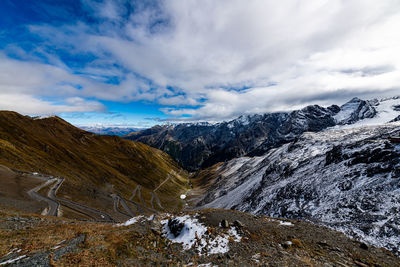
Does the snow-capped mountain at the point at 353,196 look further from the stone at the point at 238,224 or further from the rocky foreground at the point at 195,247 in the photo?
the stone at the point at 238,224

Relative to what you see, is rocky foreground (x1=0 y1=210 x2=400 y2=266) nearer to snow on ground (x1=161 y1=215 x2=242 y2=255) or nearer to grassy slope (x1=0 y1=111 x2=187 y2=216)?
snow on ground (x1=161 y1=215 x2=242 y2=255)

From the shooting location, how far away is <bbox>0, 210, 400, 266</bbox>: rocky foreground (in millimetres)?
12438

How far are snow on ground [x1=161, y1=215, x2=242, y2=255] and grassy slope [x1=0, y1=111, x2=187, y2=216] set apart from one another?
72946 millimetres

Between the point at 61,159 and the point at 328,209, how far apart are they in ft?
451

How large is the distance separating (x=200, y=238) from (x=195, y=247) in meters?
1.18

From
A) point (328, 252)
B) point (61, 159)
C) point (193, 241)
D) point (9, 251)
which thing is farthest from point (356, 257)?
point (61, 159)

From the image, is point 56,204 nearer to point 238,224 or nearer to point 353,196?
point 238,224

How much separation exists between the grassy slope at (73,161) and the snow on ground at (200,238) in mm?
72946

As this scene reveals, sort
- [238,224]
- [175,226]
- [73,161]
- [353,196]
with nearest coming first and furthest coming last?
[175,226] < [238,224] < [353,196] < [73,161]

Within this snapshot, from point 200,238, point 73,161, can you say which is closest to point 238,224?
point 200,238

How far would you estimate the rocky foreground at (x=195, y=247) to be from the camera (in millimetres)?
12438

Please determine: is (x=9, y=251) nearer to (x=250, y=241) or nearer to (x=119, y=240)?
(x=119, y=240)

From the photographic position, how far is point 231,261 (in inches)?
512

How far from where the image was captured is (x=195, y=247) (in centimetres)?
1514
